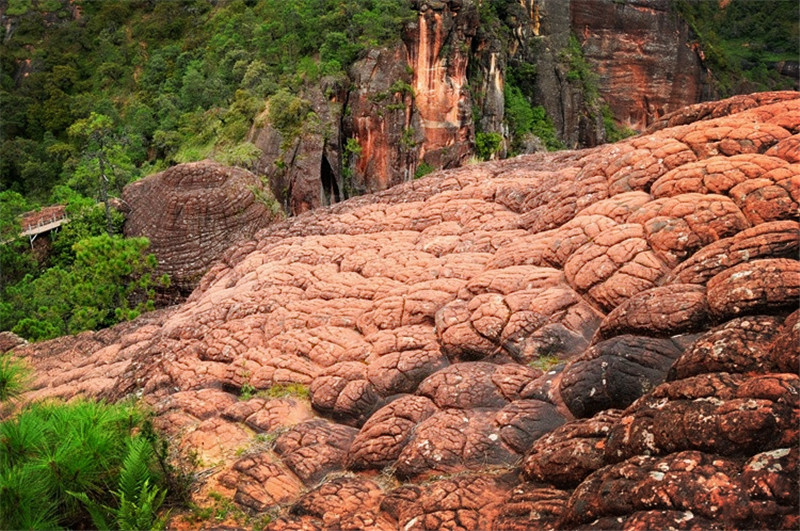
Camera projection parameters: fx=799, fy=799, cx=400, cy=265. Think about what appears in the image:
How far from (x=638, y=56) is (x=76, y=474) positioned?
72.0 m

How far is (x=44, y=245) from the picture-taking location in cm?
3812

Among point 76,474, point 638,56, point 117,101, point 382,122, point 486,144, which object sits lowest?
point 486,144

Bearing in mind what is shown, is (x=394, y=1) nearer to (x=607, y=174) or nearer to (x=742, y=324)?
(x=607, y=174)

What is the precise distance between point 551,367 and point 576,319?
667 millimetres

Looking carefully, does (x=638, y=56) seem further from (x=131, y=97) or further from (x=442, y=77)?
(x=131, y=97)

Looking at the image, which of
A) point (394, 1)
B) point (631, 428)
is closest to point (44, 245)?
point (394, 1)

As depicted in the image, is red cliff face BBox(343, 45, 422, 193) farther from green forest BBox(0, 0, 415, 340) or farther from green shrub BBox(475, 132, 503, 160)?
green shrub BBox(475, 132, 503, 160)

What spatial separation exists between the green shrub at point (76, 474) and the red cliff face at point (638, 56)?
69.4 m

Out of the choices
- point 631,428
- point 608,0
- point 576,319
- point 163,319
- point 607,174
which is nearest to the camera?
point 631,428

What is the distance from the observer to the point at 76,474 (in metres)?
6.92

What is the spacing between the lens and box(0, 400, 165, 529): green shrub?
21.4ft

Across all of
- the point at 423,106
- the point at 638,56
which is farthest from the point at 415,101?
the point at 638,56

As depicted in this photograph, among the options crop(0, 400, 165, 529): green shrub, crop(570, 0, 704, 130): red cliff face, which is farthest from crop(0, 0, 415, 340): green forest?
crop(570, 0, 704, 130): red cliff face

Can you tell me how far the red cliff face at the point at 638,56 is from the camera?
70.2 meters
